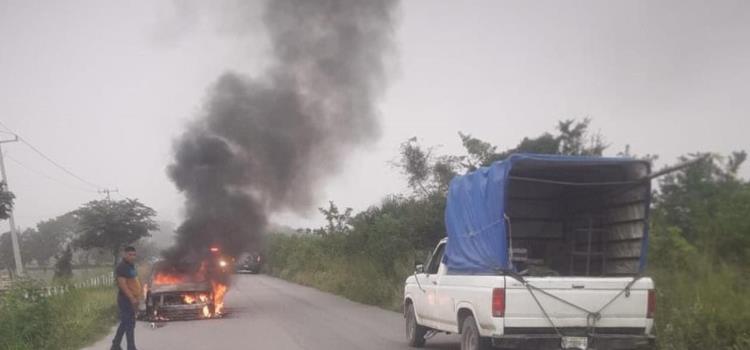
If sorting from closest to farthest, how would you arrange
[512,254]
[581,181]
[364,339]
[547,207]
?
[512,254] < [581,181] < [547,207] < [364,339]

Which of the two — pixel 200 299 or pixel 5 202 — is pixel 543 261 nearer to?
pixel 200 299

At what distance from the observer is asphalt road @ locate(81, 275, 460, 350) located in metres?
12.6

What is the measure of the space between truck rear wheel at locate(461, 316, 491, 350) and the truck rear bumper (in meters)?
0.29

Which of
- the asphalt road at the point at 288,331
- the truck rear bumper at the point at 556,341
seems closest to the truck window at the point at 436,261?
the asphalt road at the point at 288,331

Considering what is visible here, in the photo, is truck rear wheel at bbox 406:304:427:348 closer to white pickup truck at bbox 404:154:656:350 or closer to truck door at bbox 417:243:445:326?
white pickup truck at bbox 404:154:656:350

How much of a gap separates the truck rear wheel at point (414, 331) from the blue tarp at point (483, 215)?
1.61 meters

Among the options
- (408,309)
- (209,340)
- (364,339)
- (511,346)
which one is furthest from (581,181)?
(209,340)

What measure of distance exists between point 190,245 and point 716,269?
49.4 feet

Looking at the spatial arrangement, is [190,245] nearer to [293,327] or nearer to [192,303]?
[192,303]

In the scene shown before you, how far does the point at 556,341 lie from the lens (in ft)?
28.0

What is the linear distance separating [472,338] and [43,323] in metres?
8.89

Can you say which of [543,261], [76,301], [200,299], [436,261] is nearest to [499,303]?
[543,261]

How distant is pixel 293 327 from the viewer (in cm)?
1540

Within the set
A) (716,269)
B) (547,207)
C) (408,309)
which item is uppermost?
(547,207)
